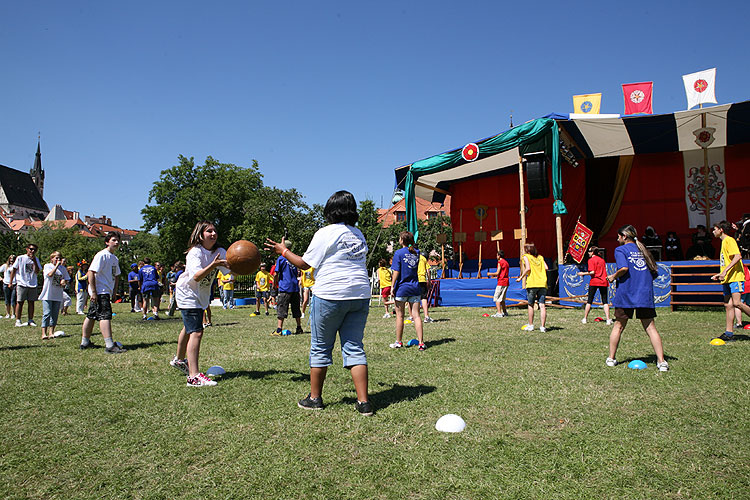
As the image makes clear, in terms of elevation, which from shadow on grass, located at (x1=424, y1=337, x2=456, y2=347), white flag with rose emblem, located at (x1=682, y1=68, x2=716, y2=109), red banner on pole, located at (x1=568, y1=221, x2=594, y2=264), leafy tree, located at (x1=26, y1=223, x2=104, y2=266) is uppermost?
white flag with rose emblem, located at (x1=682, y1=68, x2=716, y2=109)

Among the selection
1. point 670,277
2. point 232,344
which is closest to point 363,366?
point 232,344

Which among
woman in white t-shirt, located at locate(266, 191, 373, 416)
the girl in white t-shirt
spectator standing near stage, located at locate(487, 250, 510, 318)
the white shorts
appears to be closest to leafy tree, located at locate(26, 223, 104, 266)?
the white shorts

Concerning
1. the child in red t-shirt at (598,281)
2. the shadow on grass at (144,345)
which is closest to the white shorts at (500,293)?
the child in red t-shirt at (598,281)

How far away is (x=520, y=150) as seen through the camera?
17406mm

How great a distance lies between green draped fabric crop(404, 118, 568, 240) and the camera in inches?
635

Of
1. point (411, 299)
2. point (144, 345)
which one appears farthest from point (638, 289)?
point (144, 345)

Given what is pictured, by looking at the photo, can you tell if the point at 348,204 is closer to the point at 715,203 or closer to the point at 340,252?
the point at 340,252

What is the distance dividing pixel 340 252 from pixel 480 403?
1898 mm

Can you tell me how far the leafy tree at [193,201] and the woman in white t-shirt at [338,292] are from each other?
136 feet

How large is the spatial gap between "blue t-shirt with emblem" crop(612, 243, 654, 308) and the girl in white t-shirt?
4668 mm

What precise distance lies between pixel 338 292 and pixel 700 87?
55.9ft

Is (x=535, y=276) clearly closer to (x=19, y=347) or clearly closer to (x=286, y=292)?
(x=286, y=292)

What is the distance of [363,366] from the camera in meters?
4.36

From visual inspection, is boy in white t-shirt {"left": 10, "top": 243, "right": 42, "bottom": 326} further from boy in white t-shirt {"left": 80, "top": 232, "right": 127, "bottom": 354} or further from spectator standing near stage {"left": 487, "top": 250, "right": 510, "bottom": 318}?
spectator standing near stage {"left": 487, "top": 250, "right": 510, "bottom": 318}
